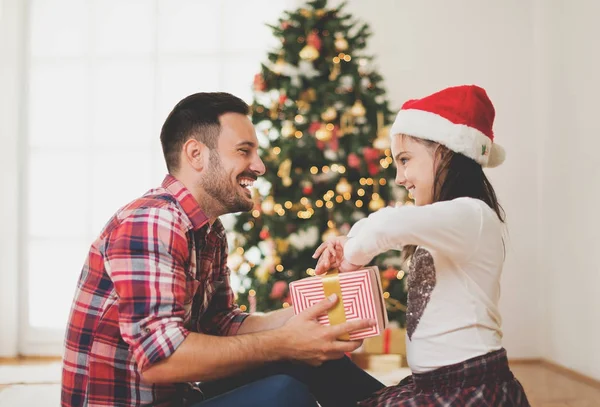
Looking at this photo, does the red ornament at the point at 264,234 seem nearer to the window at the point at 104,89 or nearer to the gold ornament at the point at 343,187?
the gold ornament at the point at 343,187

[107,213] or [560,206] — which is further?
[107,213]

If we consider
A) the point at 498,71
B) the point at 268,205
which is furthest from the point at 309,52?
the point at 498,71

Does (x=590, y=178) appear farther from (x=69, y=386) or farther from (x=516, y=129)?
(x=69, y=386)

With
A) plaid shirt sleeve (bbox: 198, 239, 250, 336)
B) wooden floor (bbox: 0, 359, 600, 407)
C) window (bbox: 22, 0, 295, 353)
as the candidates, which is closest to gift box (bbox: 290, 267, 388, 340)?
plaid shirt sleeve (bbox: 198, 239, 250, 336)

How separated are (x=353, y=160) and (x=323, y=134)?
22 centimetres

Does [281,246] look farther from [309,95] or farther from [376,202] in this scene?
[309,95]

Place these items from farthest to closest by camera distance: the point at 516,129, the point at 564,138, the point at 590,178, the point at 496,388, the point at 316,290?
the point at 516,129 → the point at 564,138 → the point at 590,178 → the point at 316,290 → the point at 496,388

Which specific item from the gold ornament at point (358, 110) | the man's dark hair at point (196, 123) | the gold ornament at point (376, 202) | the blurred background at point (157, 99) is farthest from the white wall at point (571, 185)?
the man's dark hair at point (196, 123)

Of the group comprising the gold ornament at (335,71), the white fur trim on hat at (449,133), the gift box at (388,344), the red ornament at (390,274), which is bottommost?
the gift box at (388,344)

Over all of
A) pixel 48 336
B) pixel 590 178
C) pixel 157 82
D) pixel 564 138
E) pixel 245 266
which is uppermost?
pixel 157 82

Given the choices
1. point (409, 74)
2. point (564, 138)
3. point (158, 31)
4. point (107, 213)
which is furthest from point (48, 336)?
point (564, 138)

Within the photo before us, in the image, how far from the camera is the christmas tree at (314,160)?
321 cm

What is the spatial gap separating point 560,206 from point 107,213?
9.44ft

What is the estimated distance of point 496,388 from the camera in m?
1.20
